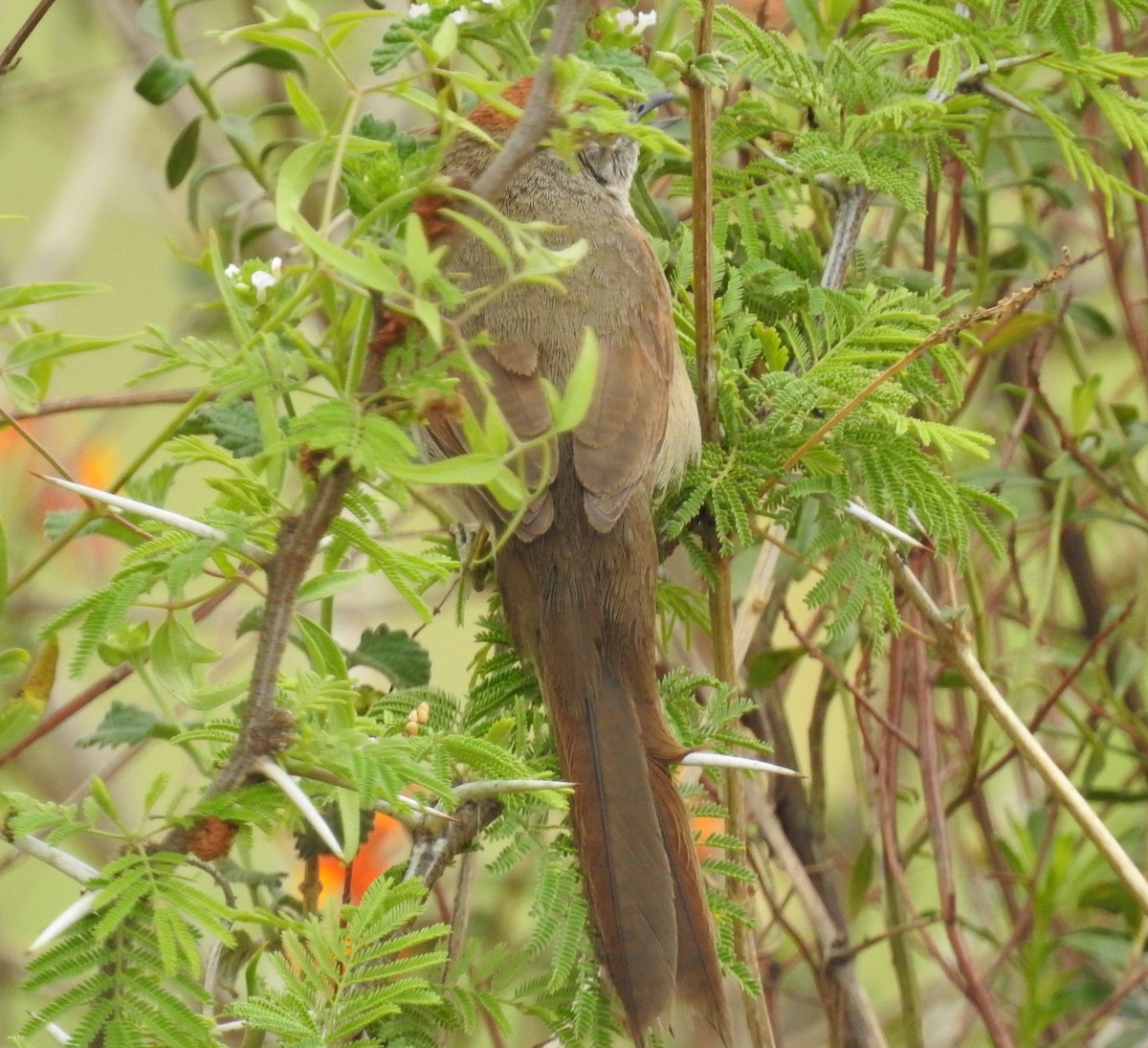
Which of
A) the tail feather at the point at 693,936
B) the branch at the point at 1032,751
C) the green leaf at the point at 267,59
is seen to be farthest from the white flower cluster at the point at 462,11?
the tail feather at the point at 693,936

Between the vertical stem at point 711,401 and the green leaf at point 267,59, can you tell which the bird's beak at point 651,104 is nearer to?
the vertical stem at point 711,401

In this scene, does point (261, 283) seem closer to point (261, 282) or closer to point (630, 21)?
point (261, 282)

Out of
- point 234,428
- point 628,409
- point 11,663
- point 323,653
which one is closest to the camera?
point 11,663

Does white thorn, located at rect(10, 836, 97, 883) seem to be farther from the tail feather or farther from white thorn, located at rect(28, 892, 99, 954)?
the tail feather

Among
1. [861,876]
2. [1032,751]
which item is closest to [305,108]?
[1032,751]

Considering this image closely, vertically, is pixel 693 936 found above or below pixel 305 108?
below

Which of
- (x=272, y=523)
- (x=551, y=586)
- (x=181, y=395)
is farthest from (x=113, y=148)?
(x=272, y=523)

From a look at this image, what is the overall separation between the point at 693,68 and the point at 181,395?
3.97 feet

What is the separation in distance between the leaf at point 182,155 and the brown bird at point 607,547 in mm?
622

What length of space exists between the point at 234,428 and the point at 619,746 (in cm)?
82

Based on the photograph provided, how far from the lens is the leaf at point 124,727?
2572mm

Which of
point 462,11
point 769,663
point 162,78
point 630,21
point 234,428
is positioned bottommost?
point 769,663

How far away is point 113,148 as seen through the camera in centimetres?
465

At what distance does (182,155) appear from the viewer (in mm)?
3074
